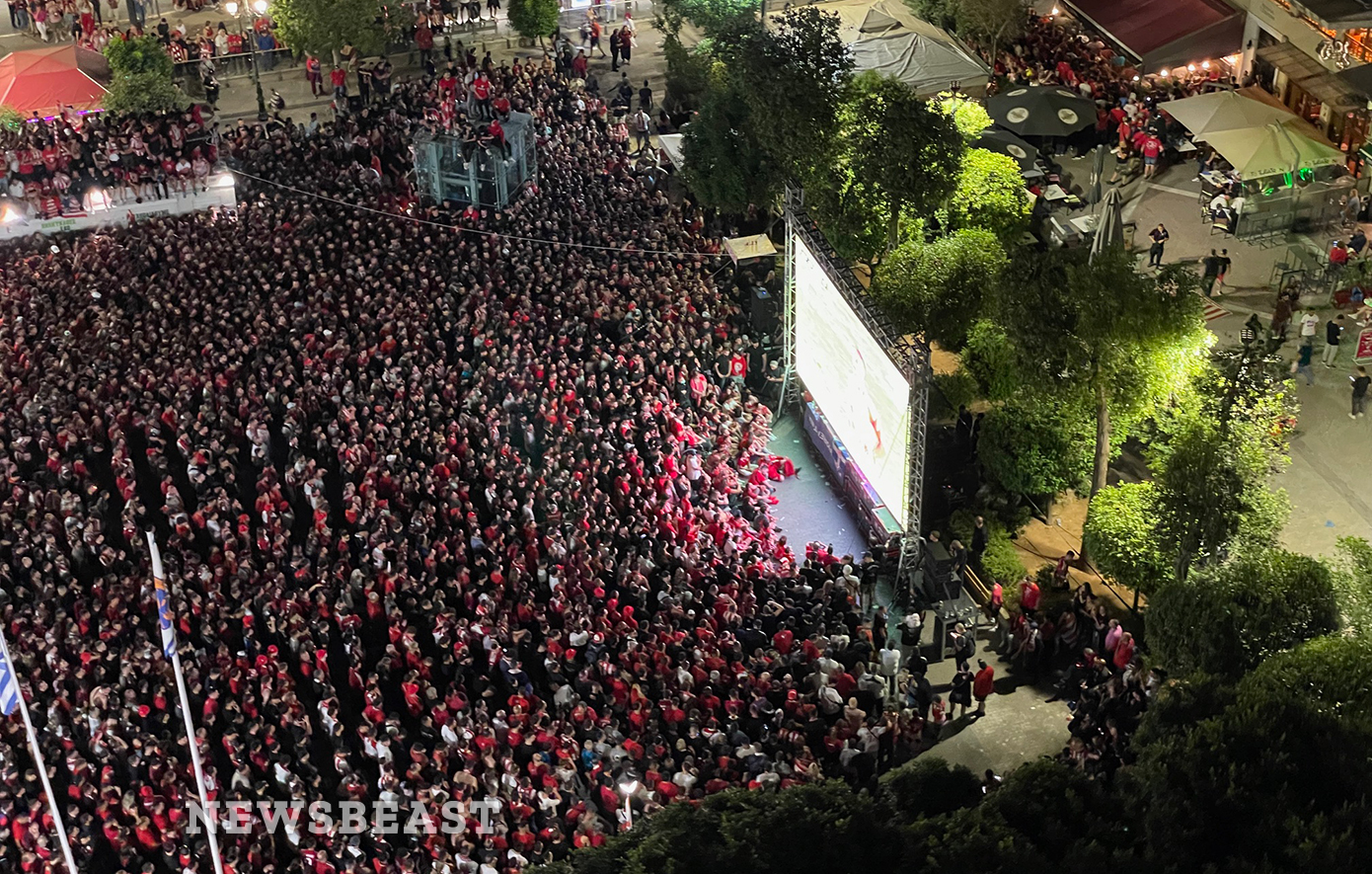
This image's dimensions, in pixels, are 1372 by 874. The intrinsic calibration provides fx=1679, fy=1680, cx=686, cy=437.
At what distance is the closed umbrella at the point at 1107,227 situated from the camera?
26172 millimetres

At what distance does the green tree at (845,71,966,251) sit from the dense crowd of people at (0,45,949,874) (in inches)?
171

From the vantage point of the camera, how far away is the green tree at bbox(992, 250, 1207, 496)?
25641 mm

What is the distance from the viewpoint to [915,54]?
43.2m

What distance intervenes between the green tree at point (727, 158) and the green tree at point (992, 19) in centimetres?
1076

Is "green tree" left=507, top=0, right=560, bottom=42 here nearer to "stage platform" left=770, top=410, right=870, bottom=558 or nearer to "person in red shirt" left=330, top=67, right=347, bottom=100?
"person in red shirt" left=330, top=67, right=347, bottom=100

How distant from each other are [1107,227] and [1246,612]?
775 centimetres

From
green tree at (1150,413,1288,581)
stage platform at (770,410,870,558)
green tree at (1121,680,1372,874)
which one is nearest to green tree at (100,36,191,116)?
stage platform at (770,410,870,558)

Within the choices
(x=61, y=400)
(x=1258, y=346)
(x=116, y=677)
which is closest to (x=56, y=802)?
(x=116, y=677)

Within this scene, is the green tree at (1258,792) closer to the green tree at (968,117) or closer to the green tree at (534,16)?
the green tree at (968,117)

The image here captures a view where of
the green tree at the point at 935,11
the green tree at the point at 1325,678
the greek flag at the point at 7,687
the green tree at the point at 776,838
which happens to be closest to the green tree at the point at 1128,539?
the green tree at the point at 1325,678

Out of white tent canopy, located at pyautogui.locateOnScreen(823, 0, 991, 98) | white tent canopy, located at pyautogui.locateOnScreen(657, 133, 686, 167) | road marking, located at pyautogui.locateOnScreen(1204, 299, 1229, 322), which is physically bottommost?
road marking, located at pyautogui.locateOnScreen(1204, 299, 1229, 322)

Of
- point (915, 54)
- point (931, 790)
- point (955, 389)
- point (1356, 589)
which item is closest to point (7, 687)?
point (931, 790)

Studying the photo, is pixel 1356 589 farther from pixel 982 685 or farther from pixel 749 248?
pixel 749 248

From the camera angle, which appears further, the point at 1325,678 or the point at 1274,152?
the point at 1274,152
